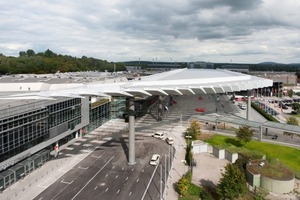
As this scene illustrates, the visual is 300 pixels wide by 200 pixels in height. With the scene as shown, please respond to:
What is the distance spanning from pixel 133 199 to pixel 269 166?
21.2 meters

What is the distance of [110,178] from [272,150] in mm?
32120

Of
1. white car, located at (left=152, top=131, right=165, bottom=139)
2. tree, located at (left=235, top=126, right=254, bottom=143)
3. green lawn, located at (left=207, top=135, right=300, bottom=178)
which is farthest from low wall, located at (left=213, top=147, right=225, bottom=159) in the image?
white car, located at (left=152, top=131, right=165, bottom=139)

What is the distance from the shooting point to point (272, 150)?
54.3m

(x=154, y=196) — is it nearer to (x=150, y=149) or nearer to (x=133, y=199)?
(x=133, y=199)

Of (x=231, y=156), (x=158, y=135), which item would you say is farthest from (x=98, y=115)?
(x=231, y=156)

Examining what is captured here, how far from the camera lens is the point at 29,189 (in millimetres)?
37406

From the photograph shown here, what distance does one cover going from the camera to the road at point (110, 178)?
3625cm

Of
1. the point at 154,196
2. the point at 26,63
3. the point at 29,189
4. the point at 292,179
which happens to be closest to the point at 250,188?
the point at 292,179

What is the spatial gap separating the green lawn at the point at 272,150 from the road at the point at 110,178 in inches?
532

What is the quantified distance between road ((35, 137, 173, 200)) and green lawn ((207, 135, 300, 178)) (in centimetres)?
1352

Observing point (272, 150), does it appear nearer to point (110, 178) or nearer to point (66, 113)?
point (110, 178)

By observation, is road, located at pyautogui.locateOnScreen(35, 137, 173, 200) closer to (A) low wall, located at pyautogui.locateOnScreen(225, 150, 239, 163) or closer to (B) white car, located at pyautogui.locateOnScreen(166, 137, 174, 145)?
Answer: (B) white car, located at pyautogui.locateOnScreen(166, 137, 174, 145)

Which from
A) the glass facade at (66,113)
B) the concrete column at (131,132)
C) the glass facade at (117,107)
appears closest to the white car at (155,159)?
the concrete column at (131,132)

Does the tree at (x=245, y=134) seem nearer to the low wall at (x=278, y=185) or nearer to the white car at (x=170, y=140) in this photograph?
the white car at (x=170, y=140)
